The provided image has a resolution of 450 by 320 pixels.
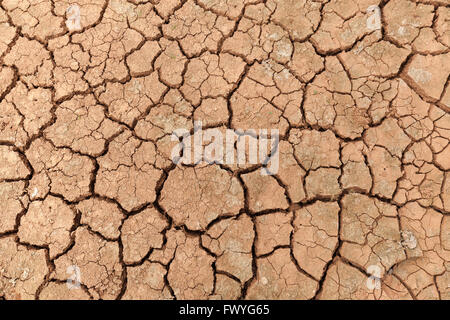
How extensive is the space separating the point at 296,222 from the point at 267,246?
238mm

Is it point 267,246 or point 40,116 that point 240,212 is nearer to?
point 267,246

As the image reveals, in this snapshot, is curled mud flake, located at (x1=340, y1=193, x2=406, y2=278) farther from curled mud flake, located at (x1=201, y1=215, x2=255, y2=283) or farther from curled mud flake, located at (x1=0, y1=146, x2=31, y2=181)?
curled mud flake, located at (x1=0, y1=146, x2=31, y2=181)

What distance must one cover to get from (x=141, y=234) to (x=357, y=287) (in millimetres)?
1340

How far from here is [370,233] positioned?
214cm

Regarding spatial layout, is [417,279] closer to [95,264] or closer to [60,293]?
[95,264]

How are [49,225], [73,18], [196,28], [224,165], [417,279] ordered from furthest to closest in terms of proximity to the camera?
[73,18], [196,28], [224,165], [49,225], [417,279]

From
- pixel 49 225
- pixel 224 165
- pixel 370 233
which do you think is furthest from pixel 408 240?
pixel 49 225

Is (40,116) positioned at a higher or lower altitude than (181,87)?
lower

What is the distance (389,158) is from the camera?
2303 mm

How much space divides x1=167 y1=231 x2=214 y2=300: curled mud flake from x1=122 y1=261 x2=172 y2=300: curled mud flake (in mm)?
55

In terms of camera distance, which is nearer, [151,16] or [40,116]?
[40,116]
